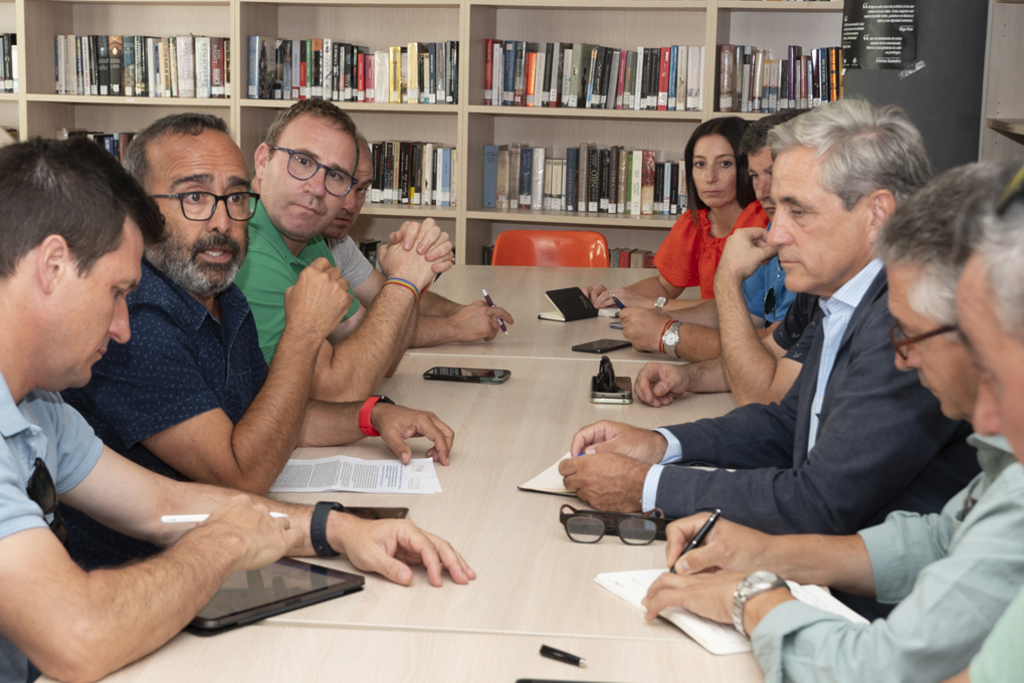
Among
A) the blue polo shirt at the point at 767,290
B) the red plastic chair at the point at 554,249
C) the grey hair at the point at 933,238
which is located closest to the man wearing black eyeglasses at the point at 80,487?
the grey hair at the point at 933,238

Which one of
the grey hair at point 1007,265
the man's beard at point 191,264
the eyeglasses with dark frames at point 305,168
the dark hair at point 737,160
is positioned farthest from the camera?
the dark hair at point 737,160

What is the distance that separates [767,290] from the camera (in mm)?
2992

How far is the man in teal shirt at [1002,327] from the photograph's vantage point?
2.31ft

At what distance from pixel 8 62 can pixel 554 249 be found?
280 centimetres

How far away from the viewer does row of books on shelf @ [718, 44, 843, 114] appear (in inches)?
168

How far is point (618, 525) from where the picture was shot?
54.4 inches

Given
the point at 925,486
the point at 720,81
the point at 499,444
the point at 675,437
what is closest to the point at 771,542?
the point at 925,486

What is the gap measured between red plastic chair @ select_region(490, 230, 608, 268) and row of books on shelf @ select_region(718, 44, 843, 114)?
0.84 metres

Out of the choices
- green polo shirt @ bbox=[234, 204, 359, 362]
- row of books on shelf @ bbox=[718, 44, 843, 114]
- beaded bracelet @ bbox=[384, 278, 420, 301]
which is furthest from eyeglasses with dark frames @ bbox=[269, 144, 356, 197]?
row of books on shelf @ bbox=[718, 44, 843, 114]

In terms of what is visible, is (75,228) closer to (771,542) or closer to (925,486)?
(771,542)

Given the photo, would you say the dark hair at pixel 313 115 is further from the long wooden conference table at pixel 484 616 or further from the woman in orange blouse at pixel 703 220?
the woman in orange blouse at pixel 703 220

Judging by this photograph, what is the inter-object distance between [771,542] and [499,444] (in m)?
0.68

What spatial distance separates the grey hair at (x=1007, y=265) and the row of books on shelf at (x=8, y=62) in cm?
495

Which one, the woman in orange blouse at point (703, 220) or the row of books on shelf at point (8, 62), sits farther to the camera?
the row of books on shelf at point (8, 62)
